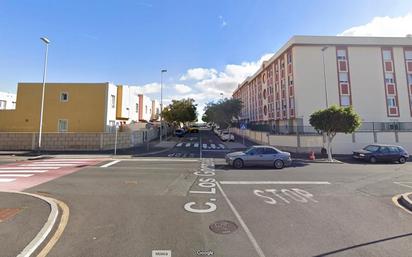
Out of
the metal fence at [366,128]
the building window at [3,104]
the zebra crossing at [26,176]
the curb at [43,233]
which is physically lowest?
the curb at [43,233]

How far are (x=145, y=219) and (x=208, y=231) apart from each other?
1741mm

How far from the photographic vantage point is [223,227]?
507 centimetres

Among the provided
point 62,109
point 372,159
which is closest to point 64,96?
point 62,109

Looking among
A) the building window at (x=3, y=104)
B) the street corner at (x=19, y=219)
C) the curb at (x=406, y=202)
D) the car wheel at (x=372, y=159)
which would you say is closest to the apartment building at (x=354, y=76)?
the car wheel at (x=372, y=159)

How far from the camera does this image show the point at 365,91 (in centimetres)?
2864

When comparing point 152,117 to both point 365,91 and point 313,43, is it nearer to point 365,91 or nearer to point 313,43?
point 313,43

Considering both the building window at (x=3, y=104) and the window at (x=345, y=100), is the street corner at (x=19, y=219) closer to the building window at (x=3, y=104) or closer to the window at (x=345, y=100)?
the window at (x=345, y=100)

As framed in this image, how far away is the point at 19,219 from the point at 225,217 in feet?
17.2

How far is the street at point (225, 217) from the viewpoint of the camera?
4145 millimetres

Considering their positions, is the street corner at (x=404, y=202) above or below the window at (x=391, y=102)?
below

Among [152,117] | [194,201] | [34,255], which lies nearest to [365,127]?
[194,201]

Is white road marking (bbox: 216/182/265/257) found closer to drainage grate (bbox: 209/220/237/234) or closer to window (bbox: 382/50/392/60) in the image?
drainage grate (bbox: 209/220/237/234)

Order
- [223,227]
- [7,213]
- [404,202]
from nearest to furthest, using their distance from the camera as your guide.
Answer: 1. [223,227]
2. [7,213]
3. [404,202]

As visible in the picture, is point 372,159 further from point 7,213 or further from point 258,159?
point 7,213
